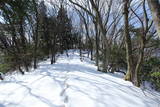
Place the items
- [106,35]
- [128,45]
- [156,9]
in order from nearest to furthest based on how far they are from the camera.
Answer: [156,9] → [128,45] → [106,35]

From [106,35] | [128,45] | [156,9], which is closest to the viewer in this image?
[156,9]

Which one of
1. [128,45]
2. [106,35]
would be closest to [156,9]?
[128,45]

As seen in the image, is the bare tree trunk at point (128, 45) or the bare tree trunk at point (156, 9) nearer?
the bare tree trunk at point (156, 9)

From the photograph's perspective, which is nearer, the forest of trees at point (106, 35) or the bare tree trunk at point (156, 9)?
the bare tree trunk at point (156, 9)

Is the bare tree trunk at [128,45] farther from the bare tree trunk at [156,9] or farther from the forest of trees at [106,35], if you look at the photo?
the bare tree trunk at [156,9]

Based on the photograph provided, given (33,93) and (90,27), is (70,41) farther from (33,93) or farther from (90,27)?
(33,93)

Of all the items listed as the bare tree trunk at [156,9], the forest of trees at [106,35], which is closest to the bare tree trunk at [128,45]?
the forest of trees at [106,35]

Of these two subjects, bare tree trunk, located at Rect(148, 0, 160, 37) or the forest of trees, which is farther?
the forest of trees

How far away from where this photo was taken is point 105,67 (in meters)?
7.47

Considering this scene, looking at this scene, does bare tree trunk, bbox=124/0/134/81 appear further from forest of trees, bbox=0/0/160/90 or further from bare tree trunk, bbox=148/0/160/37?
bare tree trunk, bbox=148/0/160/37

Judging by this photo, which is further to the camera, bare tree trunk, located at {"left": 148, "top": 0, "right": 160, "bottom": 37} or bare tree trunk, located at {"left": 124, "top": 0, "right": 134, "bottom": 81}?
bare tree trunk, located at {"left": 124, "top": 0, "right": 134, "bottom": 81}

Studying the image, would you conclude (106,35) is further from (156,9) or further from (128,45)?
(156,9)

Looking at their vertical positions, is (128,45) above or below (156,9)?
below

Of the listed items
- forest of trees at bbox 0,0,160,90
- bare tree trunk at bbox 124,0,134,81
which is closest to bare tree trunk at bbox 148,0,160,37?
forest of trees at bbox 0,0,160,90
